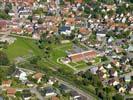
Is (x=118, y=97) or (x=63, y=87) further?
(x=63, y=87)

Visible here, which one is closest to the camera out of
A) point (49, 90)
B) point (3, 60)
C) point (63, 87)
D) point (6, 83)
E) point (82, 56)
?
point (49, 90)

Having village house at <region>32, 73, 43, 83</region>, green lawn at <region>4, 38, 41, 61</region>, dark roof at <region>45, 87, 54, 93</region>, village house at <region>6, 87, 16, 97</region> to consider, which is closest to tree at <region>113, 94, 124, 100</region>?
dark roof at <region>45, 87, 54, 93</region>

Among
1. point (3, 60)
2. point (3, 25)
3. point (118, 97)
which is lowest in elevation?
point (118, 97)

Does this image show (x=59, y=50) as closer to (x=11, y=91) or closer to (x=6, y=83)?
(x=6, y=83)

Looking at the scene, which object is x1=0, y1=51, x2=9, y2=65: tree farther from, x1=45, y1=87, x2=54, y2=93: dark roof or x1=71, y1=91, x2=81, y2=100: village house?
x1=71, y1=91, x2=81, y2=100: village house

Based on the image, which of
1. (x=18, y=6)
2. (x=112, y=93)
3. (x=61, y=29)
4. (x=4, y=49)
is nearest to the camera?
(x=112, y=93)

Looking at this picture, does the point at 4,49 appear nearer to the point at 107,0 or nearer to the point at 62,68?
the point at 62,68

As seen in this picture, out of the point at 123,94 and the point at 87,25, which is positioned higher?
the point at 87,25

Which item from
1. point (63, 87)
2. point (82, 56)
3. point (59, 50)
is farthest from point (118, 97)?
point (59, 50)

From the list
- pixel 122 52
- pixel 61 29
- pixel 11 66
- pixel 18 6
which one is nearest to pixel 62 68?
pixel 11 66
